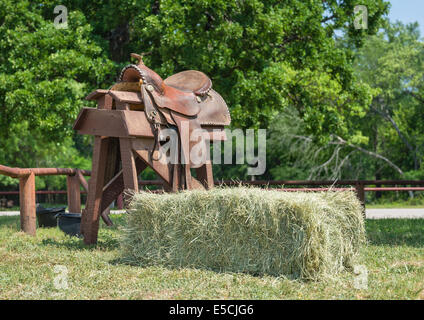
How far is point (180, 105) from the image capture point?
666 centimetres

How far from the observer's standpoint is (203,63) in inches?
483

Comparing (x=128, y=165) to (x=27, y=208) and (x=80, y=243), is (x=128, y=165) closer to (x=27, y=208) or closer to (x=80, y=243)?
(x=80, y=243)

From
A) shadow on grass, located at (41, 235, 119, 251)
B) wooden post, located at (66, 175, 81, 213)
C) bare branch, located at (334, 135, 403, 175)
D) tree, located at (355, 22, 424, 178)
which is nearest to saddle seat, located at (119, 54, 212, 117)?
shadow on grass, located at (41, 235, 119, 251)

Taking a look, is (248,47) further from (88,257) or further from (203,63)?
(88,257)

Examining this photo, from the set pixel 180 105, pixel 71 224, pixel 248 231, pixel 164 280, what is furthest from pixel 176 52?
pixel 164 280

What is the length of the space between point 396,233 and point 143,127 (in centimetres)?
449

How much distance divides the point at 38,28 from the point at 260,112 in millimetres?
5873

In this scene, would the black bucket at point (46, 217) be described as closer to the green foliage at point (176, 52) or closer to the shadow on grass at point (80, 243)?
the shadow on grass at point (80, 243)

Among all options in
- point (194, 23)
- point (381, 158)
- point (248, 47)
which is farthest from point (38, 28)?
point (381, 158)

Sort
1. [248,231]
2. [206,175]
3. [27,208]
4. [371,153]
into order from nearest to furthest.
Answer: [248,231] → [206,175] → [27,208] → [371,153]

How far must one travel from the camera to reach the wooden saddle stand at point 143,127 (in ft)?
20.4

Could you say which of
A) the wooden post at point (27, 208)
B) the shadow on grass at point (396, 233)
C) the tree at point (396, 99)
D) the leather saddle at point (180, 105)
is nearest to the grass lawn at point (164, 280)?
the shadow on grass at point (396, 233)

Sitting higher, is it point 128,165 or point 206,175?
point 128,165

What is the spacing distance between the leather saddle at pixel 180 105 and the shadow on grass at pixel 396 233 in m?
2.56
